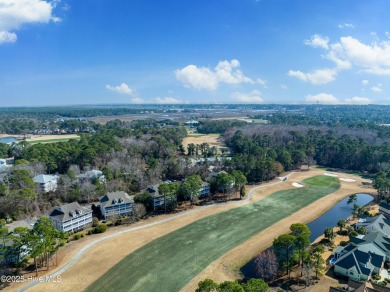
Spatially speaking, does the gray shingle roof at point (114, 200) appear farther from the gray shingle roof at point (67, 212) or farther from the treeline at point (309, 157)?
the treeline at point (309, 157)

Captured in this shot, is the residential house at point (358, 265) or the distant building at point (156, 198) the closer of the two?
the residential house at point (358, 265)

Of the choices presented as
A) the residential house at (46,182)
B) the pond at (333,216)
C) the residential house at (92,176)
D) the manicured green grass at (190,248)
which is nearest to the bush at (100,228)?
the manicured green grass at (190,248)

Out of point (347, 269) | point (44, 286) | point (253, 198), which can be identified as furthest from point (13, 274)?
point (253, 198)

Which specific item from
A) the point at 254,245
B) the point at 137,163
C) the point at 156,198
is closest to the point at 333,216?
the point at 254,245

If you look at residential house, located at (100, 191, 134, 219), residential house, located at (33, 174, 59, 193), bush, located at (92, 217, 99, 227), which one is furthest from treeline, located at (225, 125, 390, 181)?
residential house, located at (33, 174, 59, 193)

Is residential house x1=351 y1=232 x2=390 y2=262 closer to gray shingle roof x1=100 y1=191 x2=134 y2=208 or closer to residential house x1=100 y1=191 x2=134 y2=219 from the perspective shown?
residential house x1=100 y1=191 x2=134 y2=219

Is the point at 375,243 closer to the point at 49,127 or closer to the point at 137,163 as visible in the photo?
the point at 137,163
